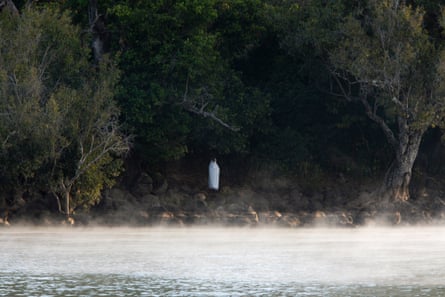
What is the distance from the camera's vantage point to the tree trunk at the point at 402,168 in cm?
4066

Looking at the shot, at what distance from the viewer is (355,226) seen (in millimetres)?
39750

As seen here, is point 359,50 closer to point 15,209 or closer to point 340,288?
point 15,209

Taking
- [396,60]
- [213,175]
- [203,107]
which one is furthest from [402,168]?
[203,107]

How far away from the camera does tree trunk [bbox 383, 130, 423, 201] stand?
133ft

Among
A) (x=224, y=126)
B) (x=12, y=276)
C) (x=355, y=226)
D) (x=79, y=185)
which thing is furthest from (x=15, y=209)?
(x=12, y=276)

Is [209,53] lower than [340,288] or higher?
higher

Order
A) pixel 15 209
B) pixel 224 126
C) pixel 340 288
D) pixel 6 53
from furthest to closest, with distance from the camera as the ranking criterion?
1. pixel 224 126
2. pixel 15 209
3. pixel 6 53
4. pixel 340 288

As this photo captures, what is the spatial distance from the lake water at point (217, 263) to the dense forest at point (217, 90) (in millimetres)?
3391

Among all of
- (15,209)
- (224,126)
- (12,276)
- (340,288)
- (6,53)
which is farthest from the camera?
(224,126)

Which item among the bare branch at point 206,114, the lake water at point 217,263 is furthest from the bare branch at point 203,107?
the lake water at point 217,263

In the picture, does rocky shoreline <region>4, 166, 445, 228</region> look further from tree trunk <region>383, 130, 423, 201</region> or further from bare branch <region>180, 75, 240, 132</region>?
bare branch <region>180, 75, 240, 132</region>

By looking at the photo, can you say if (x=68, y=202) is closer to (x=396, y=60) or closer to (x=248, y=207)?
(x=248, y=207)

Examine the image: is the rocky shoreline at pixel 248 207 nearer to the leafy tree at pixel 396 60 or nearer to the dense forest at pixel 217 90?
the dense forest at pixel 217 90

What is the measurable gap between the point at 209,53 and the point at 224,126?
10.3ft
